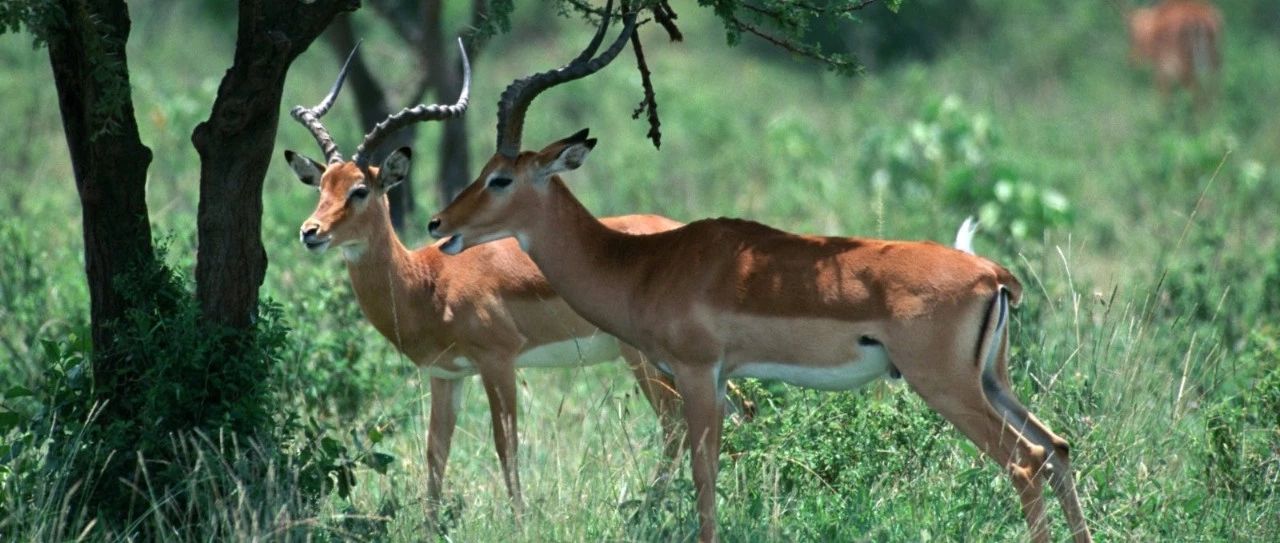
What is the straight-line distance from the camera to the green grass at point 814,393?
18.2 feet

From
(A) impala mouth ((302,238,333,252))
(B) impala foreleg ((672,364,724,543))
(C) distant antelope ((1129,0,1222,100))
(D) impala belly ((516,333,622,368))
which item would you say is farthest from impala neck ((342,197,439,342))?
(C) distant antelope ((1129,0,1222,100))

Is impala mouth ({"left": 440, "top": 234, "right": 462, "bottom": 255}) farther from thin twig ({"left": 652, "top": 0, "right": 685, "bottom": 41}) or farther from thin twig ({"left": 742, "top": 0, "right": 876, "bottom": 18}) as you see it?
thin twig ({"left": 742, "top": 0, "right": 876, "bottom": 18})

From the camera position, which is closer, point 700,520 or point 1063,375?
point 700,520

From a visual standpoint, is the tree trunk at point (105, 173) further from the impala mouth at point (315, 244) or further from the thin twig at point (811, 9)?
the thin twig at point (811, 9)

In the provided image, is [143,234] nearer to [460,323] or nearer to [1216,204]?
[460,323]

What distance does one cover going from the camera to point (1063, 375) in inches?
253

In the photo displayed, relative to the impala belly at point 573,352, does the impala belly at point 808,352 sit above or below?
above

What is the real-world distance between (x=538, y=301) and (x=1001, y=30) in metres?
15.0

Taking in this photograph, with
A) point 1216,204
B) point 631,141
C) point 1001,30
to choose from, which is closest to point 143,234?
point 1216,204

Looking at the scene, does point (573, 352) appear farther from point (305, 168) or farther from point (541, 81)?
point (541, 81)

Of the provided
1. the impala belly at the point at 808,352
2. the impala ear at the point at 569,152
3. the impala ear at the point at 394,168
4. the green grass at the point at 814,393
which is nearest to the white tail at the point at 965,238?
the impala belly at the point at 808,352

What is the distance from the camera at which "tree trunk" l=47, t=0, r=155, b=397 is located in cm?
538

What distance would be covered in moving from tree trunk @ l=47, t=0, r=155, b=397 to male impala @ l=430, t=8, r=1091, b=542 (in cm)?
99

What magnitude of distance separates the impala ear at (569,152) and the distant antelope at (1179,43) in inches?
528
